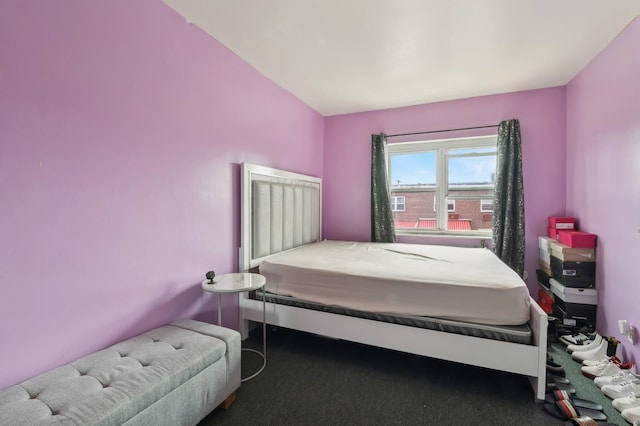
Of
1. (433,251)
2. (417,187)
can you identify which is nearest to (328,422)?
(433,251)

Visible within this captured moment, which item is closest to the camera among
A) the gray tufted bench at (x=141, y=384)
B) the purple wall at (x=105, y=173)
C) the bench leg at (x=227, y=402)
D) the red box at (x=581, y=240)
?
the gray tufted bench at (x=141, y=384)

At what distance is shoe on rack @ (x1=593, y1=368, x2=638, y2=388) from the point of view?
176 centimetres

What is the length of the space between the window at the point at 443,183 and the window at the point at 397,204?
13 millimetres

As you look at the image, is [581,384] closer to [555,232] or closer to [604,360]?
[604,360]

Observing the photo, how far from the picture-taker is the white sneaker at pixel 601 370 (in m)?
1.88

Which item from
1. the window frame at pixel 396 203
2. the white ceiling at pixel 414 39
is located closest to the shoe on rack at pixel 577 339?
the window frame at pixel 396 203

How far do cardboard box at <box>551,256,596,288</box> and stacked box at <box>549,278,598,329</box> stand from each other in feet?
0.15

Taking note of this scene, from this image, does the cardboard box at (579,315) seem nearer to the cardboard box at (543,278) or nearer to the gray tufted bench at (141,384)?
the cardboard box at (543,278)

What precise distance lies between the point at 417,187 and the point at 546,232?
146 cm

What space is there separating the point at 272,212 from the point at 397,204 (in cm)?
189

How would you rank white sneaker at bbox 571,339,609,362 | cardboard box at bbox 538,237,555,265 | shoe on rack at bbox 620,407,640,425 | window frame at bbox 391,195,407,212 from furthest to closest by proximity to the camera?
window frame at bbox 391,195,407,212
cardboard box at bbox 538,237,555,265
white sneaker at bbox 571,339,609,362
shoe on rack at bbox 620,407,640,425

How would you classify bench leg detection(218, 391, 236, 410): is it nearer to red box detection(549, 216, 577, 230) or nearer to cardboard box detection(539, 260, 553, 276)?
cardboard box detection(539, 260, 553, 276)

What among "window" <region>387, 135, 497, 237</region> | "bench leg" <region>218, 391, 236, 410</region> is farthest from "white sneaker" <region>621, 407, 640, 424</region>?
"bench leg" <region>218, 391, 236, 410</region>

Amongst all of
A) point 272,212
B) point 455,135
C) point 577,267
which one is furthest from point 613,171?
point 272,212
